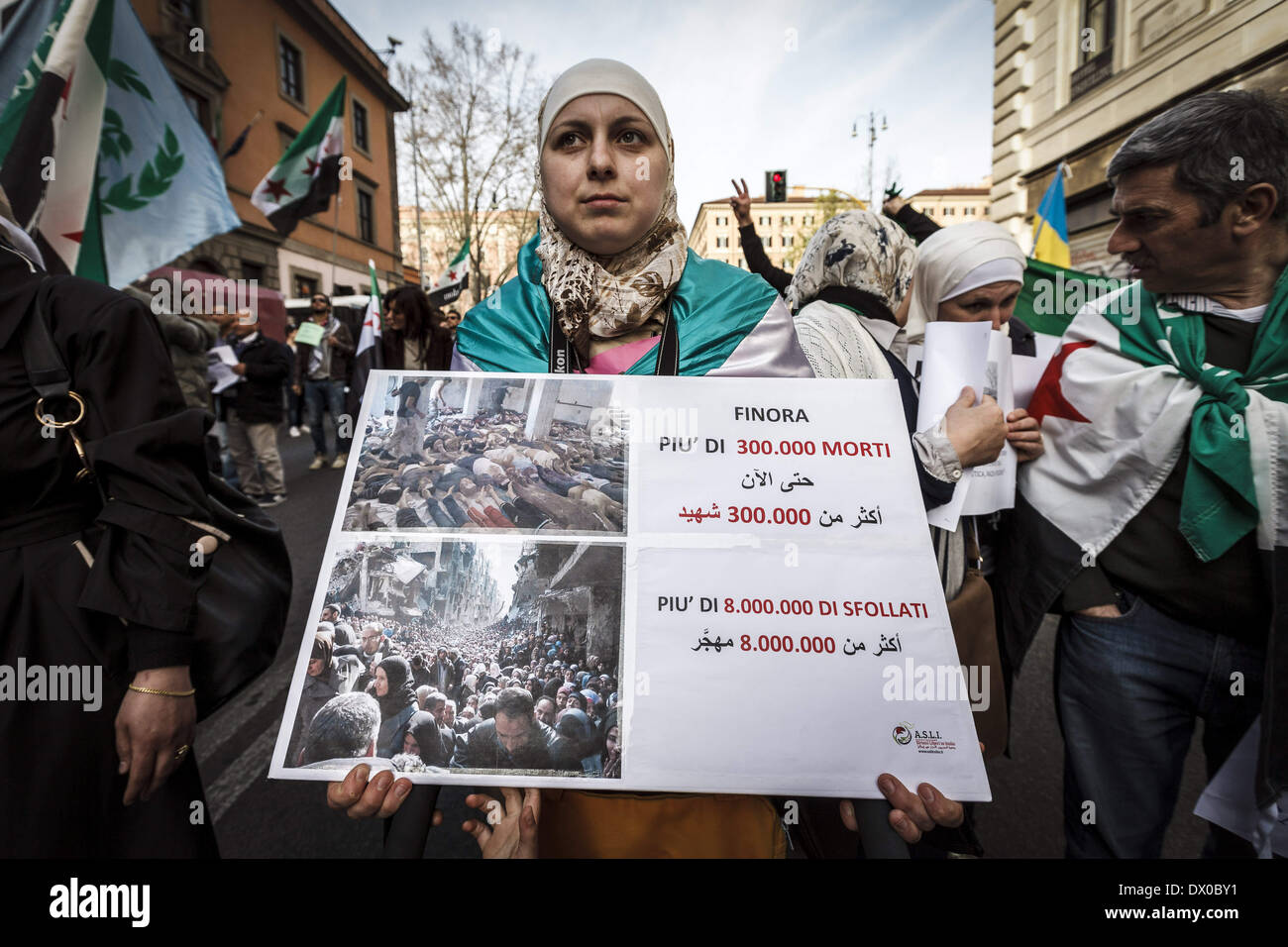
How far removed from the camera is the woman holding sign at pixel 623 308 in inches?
43.9

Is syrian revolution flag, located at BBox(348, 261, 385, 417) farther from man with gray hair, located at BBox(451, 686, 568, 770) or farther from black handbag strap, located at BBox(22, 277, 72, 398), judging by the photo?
man with gray hair, located at BBox(451, 686, 568, 770)

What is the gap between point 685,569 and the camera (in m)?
0.95

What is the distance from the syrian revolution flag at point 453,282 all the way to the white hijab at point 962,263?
771 centimetres

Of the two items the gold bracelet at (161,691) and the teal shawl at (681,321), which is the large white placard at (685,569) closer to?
the teal shawl at (681,321)

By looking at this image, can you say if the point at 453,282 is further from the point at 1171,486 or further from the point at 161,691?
the point at 1171,486

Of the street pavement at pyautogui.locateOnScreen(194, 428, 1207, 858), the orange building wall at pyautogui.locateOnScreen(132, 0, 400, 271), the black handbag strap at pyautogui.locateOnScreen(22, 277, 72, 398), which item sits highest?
the orange building wall at pyautogui.locateOnScreen(132, 0, 400, 271)

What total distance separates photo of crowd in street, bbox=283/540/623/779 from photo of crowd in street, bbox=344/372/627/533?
2.0 inches

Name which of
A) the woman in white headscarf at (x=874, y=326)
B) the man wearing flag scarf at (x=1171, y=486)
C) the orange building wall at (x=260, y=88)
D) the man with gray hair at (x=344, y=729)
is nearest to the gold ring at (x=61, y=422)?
the man with gray hair at (x=344, y=729)

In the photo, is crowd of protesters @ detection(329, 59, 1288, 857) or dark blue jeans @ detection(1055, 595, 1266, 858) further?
dark blue jeans @ detection(1055, 595, 1266, 858)

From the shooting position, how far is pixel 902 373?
5.50 ft

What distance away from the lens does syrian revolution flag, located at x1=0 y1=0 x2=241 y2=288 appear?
228 cm

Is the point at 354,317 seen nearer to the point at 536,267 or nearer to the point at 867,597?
A: the point at 536,267

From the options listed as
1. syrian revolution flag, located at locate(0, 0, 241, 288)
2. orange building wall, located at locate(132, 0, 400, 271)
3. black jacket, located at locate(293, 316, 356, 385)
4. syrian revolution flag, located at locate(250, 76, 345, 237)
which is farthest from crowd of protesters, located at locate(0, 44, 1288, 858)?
orange building wall, located at locate(132, 0, 400, 271)

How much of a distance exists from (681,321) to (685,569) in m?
0.61
